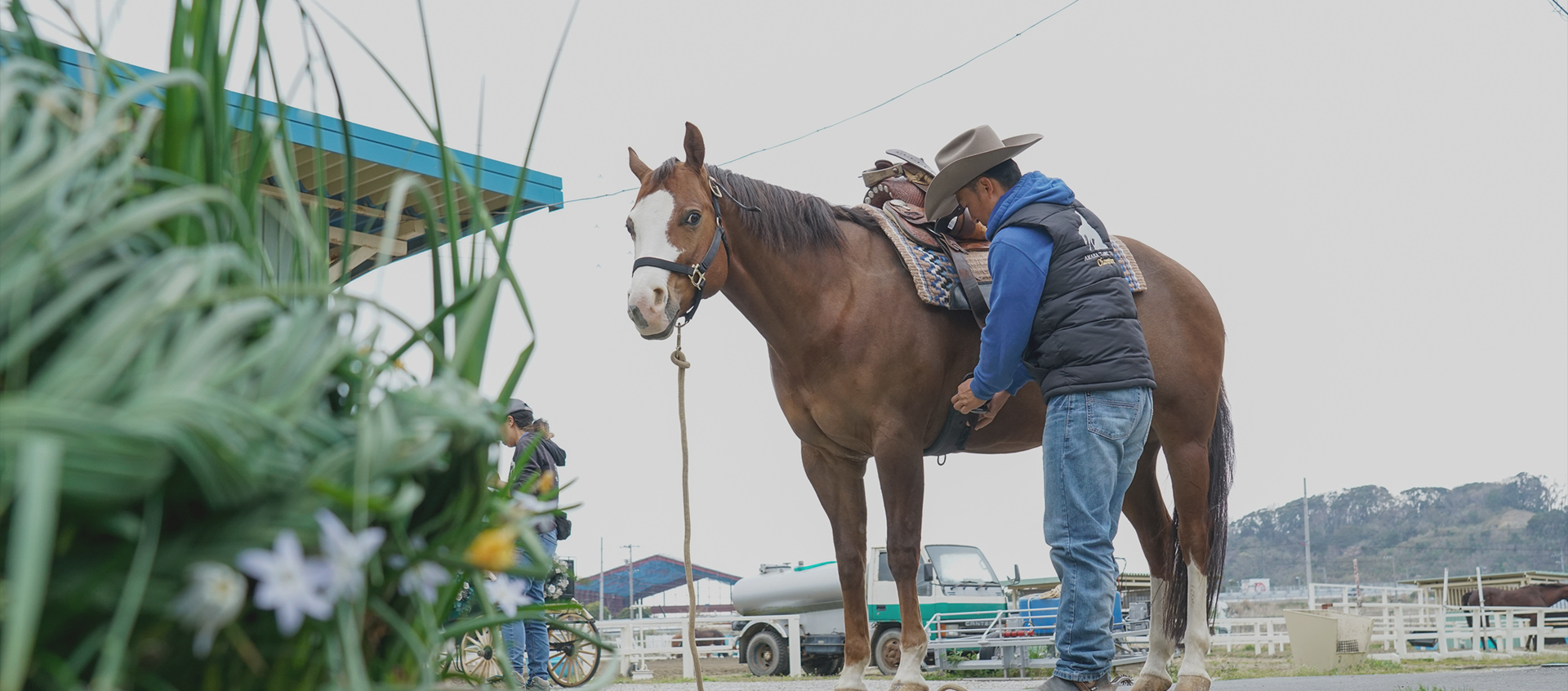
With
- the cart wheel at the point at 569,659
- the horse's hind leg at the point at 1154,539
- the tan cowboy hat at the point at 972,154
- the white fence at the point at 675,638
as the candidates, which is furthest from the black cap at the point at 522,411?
the white fence at the point at 675,638

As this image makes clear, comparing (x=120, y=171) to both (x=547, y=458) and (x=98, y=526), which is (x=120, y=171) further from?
(x=547, y=458)

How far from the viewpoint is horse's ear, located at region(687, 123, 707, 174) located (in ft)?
14.1

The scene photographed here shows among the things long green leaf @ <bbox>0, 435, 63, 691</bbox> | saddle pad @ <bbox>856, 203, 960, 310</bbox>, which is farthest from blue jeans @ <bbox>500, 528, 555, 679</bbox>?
long green leaf @ <bbox>0, 435, 63, 691</bbox>

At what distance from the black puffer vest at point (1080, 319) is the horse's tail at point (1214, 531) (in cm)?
143

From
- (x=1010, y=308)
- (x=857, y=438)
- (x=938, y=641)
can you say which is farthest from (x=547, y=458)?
(x=938, y=641)

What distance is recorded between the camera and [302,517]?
66 cm

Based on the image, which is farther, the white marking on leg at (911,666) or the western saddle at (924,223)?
the western saddle at (924,223)

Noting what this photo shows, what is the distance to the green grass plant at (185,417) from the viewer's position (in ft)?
1.90

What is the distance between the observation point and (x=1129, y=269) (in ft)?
15.3

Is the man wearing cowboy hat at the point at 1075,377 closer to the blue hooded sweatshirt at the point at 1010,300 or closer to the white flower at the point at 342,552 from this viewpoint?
the blue hooded sweatshirt at the point at 1010,300

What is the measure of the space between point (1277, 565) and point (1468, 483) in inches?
1209

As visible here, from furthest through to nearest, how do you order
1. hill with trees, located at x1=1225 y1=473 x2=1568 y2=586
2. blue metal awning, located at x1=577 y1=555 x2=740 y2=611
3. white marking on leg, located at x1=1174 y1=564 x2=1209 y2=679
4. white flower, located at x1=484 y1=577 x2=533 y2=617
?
hill with trees, located at x1=1225 y1=473 x2=1568 y2=586 → blue metal awning, located at x1=577 y1=555 x2=740 y2=611 → white marking on leg, located at x1=1174 y1=564 x2=1209 y2=679 → white flower, located at x1=484 y1=577 x2=533 y2=617

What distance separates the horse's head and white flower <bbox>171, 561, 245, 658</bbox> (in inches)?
130

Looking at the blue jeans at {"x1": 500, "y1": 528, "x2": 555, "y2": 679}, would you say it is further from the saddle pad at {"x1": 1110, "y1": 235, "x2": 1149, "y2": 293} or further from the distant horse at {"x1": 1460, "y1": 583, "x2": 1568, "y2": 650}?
the distant horse at {"x1": 1460, "y1": 583, "x2": 1568, "y2": 650}
